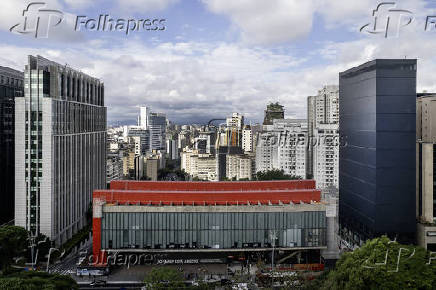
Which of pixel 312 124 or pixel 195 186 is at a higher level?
pixel 312 124

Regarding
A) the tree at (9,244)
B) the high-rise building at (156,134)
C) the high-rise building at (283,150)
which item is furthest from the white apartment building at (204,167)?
the high-rise building at (156,134)

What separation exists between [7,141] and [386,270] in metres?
43.5

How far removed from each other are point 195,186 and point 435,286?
2299 cm

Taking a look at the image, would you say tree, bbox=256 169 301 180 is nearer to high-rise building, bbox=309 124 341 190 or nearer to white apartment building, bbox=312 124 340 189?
high-rise building, bbox=309 124 341 190

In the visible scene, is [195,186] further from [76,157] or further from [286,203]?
[76,157]

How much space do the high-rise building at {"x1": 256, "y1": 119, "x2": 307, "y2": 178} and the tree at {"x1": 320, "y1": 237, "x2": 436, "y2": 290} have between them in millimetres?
48602

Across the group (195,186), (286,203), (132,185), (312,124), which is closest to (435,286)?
(286,203)

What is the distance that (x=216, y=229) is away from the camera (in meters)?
37.7

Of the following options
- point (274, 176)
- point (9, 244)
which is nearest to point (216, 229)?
point (9, 244)

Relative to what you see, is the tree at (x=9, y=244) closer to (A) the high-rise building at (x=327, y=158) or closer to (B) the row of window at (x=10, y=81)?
(B) the row of window at (x=10, y=81)

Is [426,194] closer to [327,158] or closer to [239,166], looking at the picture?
[327,158]

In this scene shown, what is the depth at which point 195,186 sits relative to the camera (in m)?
41.8

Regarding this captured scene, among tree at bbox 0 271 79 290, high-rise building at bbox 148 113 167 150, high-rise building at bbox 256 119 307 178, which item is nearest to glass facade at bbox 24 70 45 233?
tree at bbox 0 271 79 290

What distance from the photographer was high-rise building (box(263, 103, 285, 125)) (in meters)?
115
